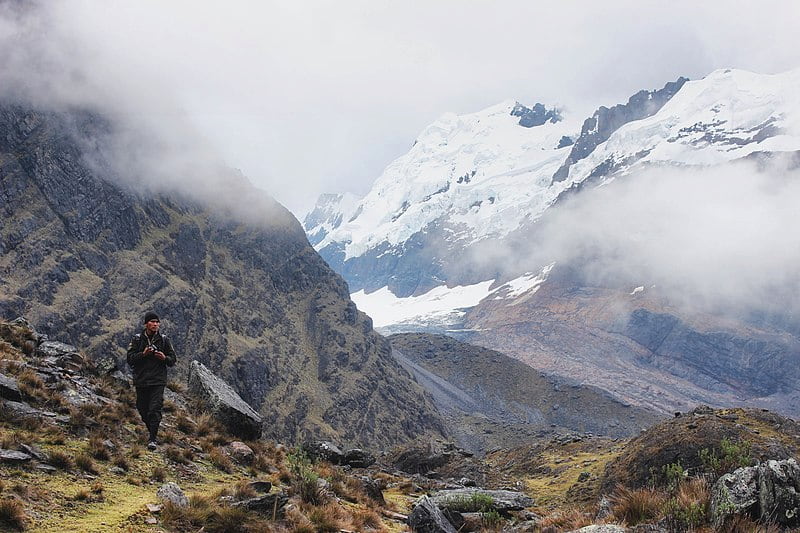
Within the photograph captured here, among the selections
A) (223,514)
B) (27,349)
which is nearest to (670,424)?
(223,514)

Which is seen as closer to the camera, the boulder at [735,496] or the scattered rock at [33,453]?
the boulder at [735,496]

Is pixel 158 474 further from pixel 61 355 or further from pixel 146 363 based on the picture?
pixel 61 355

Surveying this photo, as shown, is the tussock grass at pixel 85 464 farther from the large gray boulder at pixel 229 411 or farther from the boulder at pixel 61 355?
the boulder at pixel 61 355

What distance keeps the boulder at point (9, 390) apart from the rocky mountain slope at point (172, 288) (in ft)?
367

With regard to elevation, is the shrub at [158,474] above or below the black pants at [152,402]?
below

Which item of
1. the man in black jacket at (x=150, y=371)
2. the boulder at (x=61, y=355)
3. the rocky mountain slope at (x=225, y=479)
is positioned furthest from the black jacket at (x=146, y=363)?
the boulder at (x=61, y=355)

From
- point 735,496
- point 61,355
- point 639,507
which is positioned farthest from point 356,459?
point 735,496

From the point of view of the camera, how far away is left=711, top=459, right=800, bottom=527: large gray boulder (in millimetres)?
7438

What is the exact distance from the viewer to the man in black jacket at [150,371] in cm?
1369

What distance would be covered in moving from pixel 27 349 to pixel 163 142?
200m

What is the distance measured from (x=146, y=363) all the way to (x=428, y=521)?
28.3 ft

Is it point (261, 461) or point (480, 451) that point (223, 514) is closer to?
point (261, 461)

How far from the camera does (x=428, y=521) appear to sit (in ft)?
36.8

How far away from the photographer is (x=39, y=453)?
1018 centimetres
